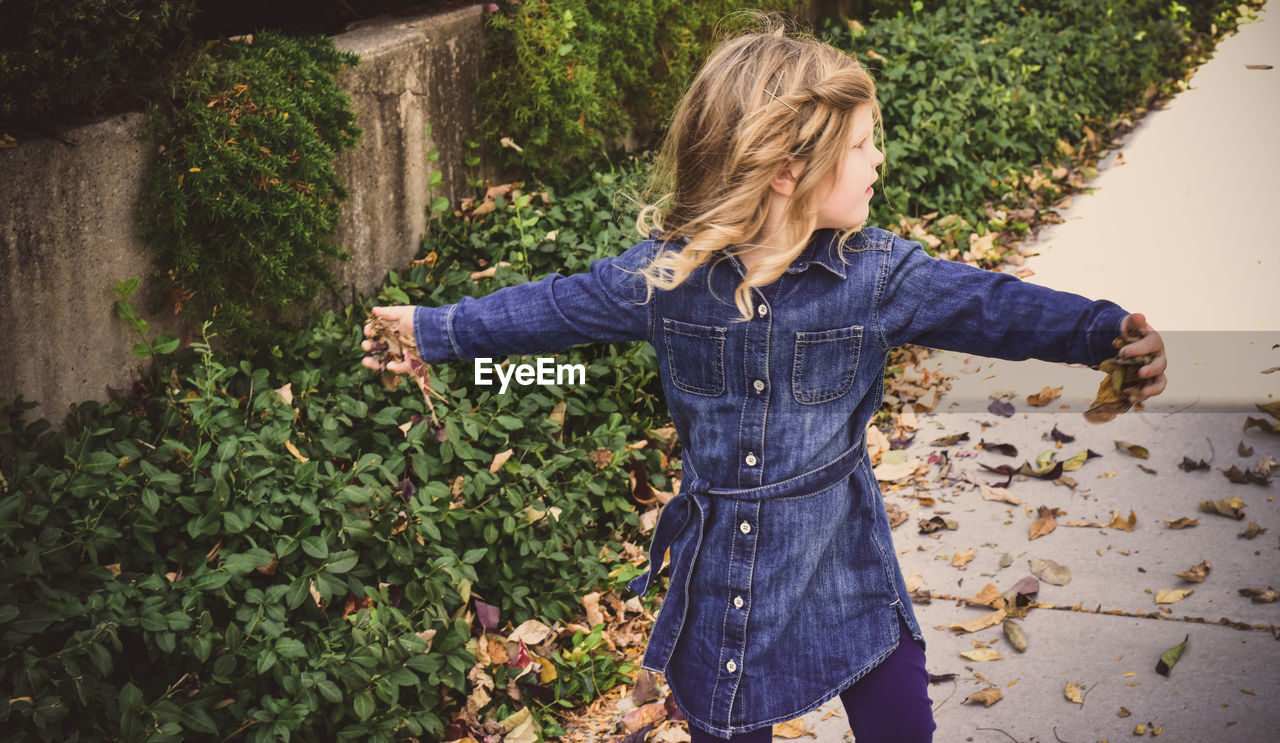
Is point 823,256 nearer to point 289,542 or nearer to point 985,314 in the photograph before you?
point 985,314

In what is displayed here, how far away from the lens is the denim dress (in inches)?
74.7

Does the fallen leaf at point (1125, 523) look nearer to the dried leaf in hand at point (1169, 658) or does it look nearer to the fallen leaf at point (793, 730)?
the dried leaf in hand at point (1169, 658)

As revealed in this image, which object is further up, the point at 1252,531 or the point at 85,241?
the point at 85,241

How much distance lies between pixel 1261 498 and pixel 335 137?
3.15m

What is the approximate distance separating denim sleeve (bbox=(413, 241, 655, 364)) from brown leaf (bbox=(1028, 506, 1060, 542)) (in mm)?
1854

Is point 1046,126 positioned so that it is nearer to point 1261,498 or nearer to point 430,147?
point 1261,498

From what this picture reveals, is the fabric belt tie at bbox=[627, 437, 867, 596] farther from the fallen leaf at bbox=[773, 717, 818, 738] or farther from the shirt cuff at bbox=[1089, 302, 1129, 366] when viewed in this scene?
the fallen leaf at bbox=[773, 717, 818, 738]

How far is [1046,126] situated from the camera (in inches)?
242

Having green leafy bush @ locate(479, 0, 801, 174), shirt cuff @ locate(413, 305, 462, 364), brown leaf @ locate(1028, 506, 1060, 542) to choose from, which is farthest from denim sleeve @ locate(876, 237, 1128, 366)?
green leafy bush @ locate(479, 0, 801, 174)

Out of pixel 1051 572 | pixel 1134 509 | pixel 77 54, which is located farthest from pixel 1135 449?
pixel 77 54

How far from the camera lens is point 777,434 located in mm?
1953

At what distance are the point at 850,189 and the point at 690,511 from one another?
2.24ft

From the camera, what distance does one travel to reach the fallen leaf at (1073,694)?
2664 millimetres

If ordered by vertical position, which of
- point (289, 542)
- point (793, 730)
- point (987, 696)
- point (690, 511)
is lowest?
point (793, 730)
